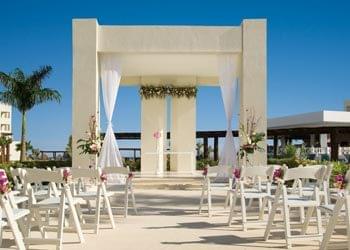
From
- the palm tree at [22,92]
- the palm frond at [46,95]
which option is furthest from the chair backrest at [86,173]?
the palm frond at [46,95]

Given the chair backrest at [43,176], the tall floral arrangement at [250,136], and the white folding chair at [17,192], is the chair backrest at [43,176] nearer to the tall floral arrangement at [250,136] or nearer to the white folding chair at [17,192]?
the white folding chair at [17,192]

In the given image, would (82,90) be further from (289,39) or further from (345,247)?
(345,247)

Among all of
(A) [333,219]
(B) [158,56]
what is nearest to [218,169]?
(A) [333,219]

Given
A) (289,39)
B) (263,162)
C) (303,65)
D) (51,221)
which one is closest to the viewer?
(51,221)

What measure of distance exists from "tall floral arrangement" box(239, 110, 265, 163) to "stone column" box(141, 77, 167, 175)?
12.0ft

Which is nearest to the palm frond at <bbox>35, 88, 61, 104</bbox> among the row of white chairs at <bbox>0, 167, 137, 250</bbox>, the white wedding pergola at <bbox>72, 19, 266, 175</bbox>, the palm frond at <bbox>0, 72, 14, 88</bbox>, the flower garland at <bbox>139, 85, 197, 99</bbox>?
the palm frond at <bbox>0, 72, 14, 88</bbox>

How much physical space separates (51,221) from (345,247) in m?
→ 3.80

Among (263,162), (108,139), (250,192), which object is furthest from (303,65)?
(250,192)

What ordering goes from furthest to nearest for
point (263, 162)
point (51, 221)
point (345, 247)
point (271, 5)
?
point (271, 5), point (263, 162), point (51, 221), point (345, 247)

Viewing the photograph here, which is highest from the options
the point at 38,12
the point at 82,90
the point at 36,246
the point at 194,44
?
the point at 38,12

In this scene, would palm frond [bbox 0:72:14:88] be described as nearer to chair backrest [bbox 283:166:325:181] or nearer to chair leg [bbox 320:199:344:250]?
chair backrest [bbox 283:166:325:181]

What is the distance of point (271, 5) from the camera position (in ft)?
50.2

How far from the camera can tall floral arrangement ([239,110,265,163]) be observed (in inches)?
472

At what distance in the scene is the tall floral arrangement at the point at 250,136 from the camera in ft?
39.3
